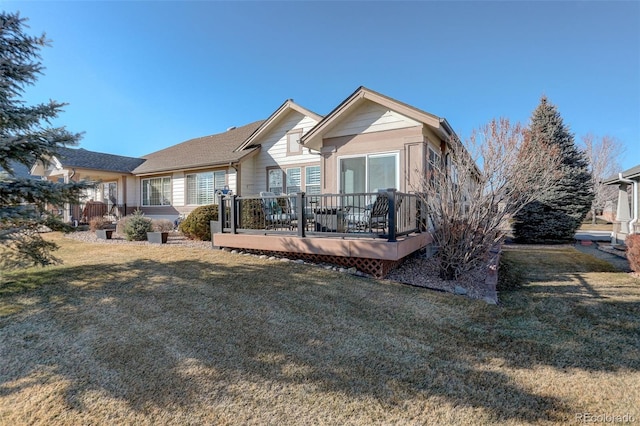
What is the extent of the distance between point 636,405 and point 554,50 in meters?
13.4

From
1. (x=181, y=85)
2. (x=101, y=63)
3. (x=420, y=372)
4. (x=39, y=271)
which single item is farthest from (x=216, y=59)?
(x=420, y=372)

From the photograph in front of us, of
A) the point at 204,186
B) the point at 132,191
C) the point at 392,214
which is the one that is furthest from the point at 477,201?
the point at 132,191

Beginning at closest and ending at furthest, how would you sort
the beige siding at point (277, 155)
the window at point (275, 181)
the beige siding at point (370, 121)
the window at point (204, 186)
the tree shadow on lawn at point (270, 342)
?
1. the tree shadow on lawn at point (270, 342)
2. the beige siding at point (370, 121)
3. the beige siding at point (277, 155)
4. the window at point (275, 181)
5. the window at point (204, 186)

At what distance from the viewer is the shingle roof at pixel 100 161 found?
52.3 ft

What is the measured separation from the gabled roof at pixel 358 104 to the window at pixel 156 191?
31.9 feet

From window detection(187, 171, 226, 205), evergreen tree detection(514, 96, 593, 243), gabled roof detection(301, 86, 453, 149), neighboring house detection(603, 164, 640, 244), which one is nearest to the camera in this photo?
gabled roof detection(301, 86, 453, 149)

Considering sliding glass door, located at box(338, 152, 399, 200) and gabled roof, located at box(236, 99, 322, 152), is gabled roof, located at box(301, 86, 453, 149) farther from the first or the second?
gabled roof, located at box(236, 99, 322, 152)

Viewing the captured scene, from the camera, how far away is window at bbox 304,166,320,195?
40.1 feet

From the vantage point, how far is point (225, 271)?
6.37 meters

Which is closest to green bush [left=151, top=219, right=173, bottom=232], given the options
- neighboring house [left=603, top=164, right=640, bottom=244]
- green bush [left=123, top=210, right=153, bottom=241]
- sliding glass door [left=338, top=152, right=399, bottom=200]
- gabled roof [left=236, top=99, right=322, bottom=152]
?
green bush [left=123, top=210, right=153, bottom=241]

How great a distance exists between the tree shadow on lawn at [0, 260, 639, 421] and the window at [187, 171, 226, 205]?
28.4 ft

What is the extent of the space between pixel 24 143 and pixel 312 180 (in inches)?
341

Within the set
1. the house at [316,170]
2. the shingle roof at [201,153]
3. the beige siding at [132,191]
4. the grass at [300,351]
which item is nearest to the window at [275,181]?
the house at [316,170]

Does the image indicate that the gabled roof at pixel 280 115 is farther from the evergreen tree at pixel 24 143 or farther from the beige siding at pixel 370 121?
the evergreen tree at pixel 24 143
